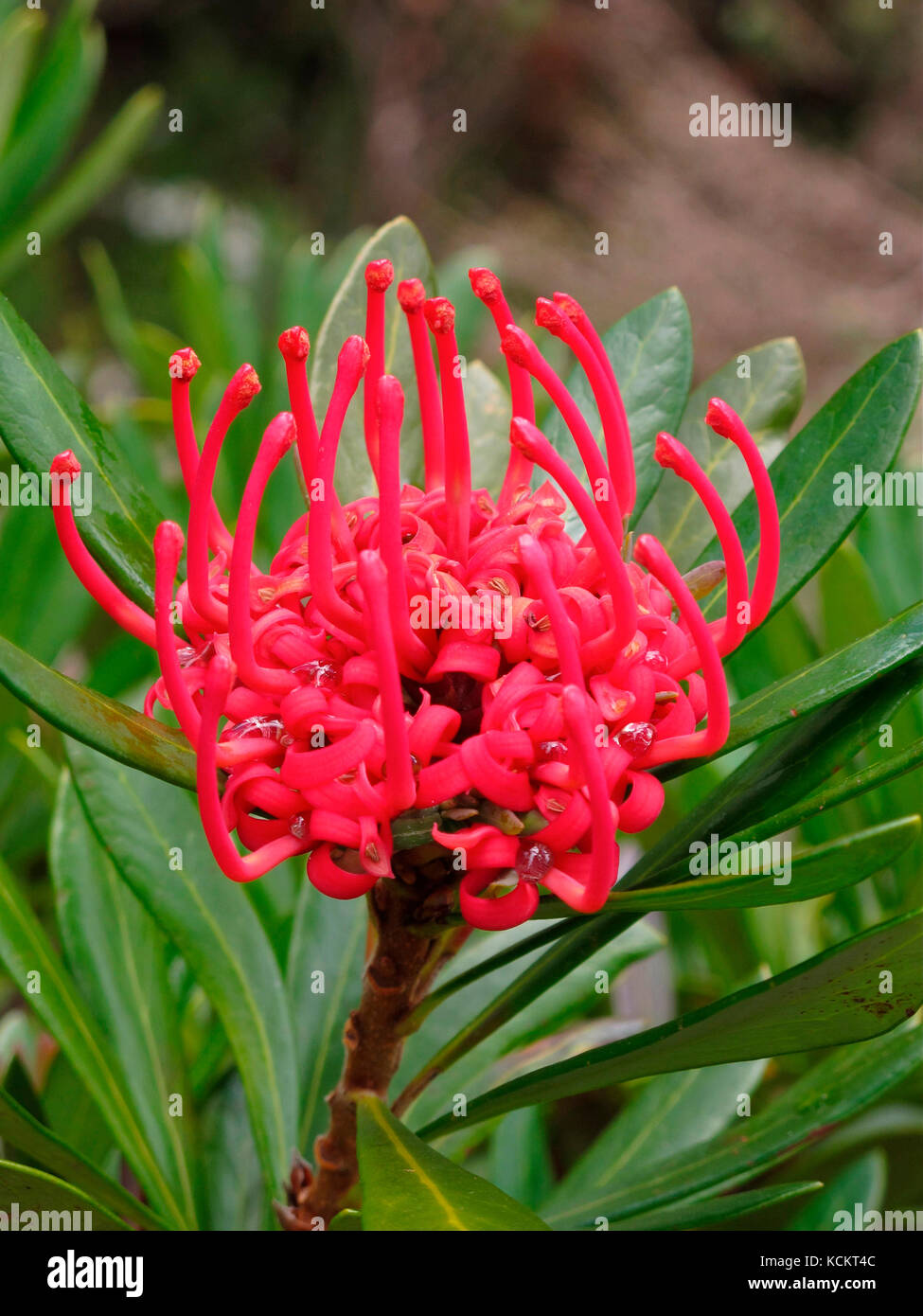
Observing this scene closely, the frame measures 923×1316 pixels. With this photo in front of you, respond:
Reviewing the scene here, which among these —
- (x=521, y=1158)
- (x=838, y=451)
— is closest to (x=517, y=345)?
(x=838, y=451)

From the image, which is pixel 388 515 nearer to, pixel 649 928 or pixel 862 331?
pixel 649 928

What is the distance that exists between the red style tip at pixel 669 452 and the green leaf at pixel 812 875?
0.20m

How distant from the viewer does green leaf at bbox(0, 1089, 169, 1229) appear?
0.64 meters

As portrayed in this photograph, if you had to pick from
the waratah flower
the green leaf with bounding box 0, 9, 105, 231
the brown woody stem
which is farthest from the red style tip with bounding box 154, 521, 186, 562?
the green leaf with bounding box 0, 9, 105, 231

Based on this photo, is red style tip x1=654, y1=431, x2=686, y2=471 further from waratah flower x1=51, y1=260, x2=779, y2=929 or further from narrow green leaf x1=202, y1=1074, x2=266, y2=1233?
narrow green leaf x1=202, y1=1074, x2=266, y2=1233

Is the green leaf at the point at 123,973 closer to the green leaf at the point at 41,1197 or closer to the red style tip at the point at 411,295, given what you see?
the green leaf at the point at 41,1197

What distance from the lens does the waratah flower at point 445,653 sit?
555mm

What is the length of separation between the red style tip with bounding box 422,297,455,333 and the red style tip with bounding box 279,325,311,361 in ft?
0.30

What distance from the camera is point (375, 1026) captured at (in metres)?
0.73

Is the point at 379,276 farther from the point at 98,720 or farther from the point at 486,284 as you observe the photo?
the point at 98,720

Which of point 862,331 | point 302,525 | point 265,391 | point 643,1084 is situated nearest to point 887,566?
point 643,1084

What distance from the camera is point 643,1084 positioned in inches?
42.5

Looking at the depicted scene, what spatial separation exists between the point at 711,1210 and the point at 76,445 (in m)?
0.60
